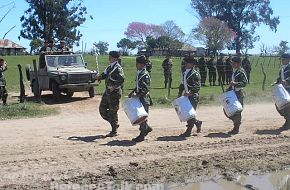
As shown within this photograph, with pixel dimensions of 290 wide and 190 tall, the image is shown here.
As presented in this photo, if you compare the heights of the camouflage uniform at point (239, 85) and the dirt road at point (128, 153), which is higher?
the camouflage uniform at point (239, 85)

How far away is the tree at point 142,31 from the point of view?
6906cm

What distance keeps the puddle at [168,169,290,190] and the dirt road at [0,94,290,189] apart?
0.61 feet

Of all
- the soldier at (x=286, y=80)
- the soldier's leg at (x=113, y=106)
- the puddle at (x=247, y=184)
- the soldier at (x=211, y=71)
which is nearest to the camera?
the puddle at (x=247, y=184)

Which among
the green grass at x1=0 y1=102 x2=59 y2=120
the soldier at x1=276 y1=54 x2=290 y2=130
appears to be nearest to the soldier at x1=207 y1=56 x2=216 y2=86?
the green grass at x1=0 y1=102 x2=59 y2=120

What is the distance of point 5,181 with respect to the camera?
7020 mm

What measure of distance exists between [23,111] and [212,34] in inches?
1920

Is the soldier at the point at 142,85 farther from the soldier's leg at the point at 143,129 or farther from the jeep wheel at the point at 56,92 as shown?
the jeep wheel at the point at 56,92

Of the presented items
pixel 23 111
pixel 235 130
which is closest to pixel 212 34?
pixel 23 111

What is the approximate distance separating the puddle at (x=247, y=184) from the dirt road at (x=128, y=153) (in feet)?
0.61

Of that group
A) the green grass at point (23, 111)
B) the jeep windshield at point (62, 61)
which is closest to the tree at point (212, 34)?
the jeep windshield at point (62, 61)

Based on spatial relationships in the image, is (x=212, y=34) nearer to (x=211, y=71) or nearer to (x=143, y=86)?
(x=211, y=71)

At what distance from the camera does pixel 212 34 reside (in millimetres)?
60500

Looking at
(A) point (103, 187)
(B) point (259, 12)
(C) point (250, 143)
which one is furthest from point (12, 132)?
(B) point (259, 12)

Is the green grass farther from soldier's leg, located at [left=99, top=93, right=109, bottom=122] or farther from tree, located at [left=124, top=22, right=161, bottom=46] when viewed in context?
tree, located at [left=124, top=22, right=161, bottom=46]
